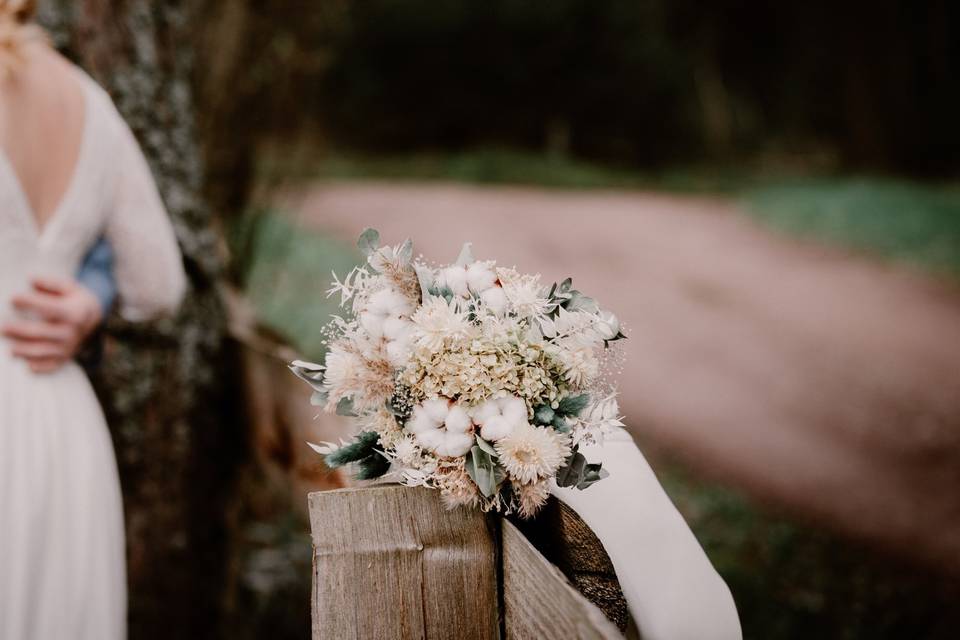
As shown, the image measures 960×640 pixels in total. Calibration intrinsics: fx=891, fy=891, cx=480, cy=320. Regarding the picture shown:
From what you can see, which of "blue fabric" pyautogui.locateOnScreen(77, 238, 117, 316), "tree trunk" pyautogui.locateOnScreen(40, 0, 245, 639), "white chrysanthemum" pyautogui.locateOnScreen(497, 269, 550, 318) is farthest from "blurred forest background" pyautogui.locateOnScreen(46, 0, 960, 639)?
"white chrysanthemum" pyautogui.locateOnScreen(497, 269, 550, 318)

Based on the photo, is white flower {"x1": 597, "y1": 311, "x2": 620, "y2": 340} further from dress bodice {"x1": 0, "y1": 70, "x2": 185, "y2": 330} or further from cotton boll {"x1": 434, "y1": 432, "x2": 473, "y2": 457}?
dress bodice {"x1": 0, "y1": 70, "x2": 185, "y2": 330}

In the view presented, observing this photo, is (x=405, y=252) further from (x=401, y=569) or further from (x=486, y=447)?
→ (x=401, y=569)

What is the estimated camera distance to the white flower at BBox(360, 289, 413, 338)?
1.53 metres

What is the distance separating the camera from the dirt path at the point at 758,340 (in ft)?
18.7

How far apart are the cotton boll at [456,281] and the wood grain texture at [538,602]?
406mm

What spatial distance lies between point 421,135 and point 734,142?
655 cm

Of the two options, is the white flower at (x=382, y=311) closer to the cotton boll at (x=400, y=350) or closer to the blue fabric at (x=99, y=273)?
the cotton boll at (x=400, y=350)

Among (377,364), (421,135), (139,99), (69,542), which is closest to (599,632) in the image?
(377,364)

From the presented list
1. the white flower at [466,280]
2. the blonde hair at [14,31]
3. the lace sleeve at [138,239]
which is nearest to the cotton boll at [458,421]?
the white flower at [466,280]

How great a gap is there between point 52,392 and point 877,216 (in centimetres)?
1097

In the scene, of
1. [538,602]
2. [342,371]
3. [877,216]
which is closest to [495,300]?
[342,371]

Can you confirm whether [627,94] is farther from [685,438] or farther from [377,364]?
[377,364]

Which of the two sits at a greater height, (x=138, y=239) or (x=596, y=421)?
(x=138, y=239)

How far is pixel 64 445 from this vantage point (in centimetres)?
202
